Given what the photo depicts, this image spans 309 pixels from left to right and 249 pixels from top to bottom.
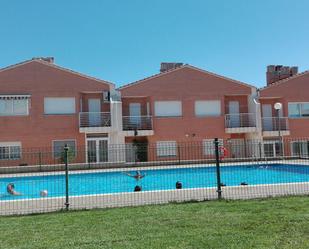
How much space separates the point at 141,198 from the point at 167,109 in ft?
74.9

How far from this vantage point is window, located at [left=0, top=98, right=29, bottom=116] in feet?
102

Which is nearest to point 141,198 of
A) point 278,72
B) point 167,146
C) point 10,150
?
point 167,146

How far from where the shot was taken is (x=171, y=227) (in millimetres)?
7637

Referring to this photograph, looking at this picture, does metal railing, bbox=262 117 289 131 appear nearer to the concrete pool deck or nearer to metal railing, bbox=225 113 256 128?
metal railing, bbox=225 113 256 128

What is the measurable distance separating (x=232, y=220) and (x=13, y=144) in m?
26.3

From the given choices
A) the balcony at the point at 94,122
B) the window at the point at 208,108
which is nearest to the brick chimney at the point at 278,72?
the window at the point at 208,108

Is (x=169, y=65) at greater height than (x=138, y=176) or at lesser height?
greater

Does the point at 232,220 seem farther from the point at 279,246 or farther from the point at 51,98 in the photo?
the point at 51,98

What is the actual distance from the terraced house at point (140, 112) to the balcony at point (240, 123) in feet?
0.28

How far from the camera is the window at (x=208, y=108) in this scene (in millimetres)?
34500

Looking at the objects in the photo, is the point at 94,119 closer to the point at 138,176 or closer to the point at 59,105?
the point at 59,105

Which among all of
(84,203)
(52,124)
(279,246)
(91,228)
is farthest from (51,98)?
(279,246)

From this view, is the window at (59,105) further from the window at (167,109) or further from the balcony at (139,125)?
the window at (167,109)

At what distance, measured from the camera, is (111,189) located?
16.4 meters
